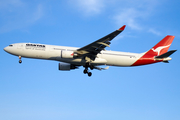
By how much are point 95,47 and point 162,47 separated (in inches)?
496

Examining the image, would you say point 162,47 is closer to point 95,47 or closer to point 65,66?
point 95,47

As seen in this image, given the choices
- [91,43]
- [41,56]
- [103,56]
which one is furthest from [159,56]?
[41,56]

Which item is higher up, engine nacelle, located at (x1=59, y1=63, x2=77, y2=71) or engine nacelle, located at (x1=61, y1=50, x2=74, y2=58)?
engine nacelle, located at (x1=61, y1=50, x2=74, y2=58)

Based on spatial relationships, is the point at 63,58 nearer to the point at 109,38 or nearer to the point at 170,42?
the point at 109,38

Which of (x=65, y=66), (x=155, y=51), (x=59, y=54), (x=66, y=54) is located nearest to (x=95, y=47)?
(x=66, y=54)

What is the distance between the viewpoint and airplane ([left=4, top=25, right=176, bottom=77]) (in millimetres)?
36562

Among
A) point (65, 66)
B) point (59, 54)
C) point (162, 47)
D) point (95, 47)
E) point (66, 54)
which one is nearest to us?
point (66, 54)

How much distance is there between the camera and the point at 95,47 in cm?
3609

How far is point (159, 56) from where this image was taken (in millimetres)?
39219

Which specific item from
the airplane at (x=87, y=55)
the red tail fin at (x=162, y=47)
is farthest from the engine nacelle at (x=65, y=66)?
the red tail fin at (x=162, y=47)

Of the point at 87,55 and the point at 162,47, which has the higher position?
the point at 162,47

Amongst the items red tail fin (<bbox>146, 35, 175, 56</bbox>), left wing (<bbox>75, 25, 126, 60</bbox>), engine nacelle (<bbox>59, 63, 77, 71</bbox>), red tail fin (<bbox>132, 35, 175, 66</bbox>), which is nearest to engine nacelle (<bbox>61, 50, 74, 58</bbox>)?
left wing (<bbox>75, 25, 126, 60</bbox>)

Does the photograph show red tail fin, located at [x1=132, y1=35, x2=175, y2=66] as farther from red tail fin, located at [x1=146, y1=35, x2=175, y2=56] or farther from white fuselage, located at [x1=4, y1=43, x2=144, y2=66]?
white fuselage, located at [x1=4, y1=43, x2=144, y2=66]

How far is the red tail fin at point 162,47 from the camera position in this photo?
41156mm
